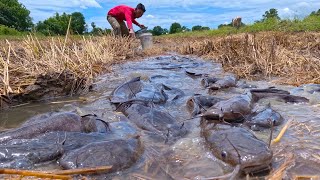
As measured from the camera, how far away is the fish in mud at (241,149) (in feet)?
7.40

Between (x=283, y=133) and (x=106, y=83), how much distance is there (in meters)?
3.81

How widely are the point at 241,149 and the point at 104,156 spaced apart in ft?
3.15

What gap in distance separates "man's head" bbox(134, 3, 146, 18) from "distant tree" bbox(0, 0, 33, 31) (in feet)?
102

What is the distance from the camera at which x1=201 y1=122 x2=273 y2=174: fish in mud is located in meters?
2.26

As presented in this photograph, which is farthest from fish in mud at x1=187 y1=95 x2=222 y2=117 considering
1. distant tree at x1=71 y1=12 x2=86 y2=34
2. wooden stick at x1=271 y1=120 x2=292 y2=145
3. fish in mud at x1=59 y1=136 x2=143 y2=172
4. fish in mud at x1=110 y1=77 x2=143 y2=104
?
distant tree at x1=71 y1=12 x2=86 y2=34

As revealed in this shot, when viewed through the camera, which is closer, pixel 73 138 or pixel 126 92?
pixel 73 138

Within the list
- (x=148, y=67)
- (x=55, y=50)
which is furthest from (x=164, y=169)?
(x=148, y=67)

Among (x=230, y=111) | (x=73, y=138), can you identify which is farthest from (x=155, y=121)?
(x=73, y=138)

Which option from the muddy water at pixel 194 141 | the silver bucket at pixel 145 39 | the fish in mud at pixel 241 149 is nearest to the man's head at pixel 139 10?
the silver bucket at pixel 145 39

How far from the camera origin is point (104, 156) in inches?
95.7

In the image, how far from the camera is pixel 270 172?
2.29 metres

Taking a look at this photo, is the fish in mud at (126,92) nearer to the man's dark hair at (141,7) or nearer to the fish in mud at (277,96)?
the fish in mud at (277,96)

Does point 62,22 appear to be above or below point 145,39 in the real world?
above

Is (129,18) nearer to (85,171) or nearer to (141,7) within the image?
(141,7)
